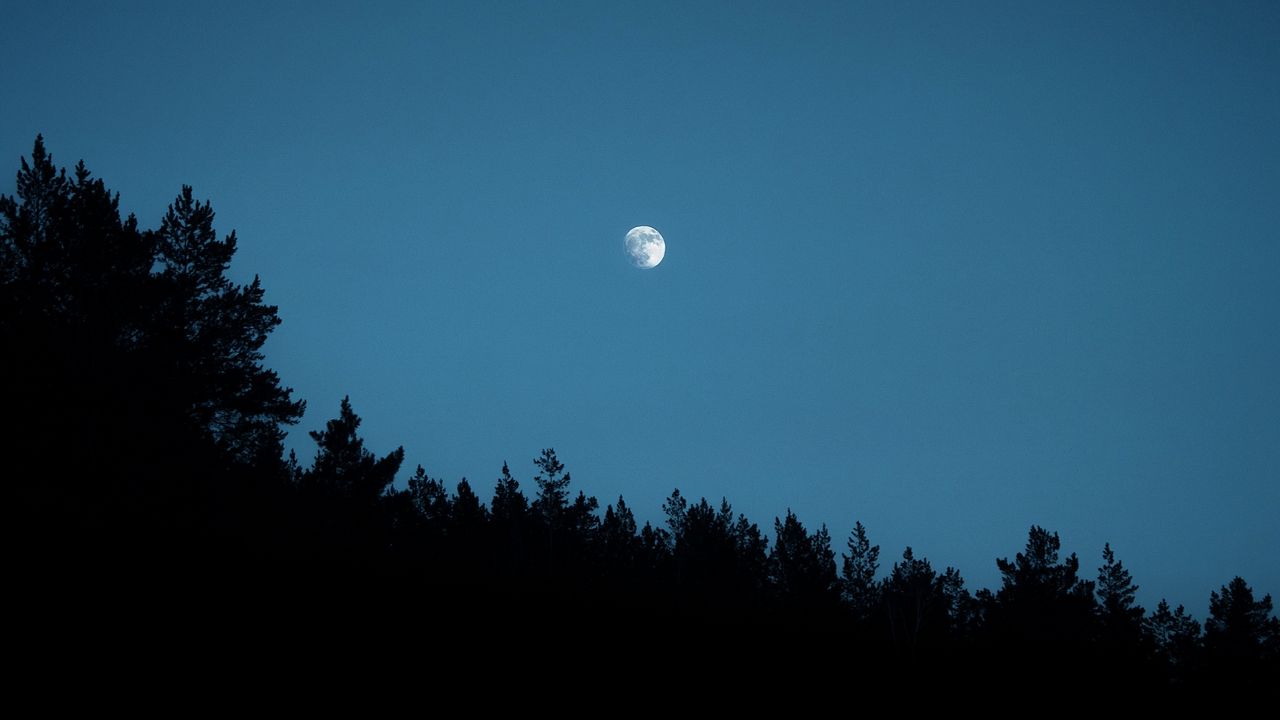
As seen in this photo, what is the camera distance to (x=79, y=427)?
1600 centimetres

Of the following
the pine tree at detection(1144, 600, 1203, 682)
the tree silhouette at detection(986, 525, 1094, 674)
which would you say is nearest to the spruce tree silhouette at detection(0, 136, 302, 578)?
the tree silhouette at detection(986, 525, 1094, 674)

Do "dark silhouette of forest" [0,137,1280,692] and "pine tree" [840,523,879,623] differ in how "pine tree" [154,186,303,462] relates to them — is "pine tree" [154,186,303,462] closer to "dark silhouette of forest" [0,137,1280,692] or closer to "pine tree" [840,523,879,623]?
"dark silhouette of forest" [0,137,1280,692]

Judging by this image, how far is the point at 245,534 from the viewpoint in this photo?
16656 mm

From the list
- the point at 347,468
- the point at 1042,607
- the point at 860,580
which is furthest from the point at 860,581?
the point at 347,468

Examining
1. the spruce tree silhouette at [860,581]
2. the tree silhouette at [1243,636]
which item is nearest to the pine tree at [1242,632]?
the tree silhouette at [1243,636]

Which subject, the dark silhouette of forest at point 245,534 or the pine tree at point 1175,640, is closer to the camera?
the dark silhouette of forest at point 245,534

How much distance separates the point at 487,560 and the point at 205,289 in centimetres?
2344

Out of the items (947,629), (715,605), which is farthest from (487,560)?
(947,629)

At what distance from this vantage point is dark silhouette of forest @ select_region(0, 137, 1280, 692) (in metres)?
12.5

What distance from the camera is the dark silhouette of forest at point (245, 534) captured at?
12.5 metres

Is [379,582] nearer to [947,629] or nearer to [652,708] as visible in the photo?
[652,708]

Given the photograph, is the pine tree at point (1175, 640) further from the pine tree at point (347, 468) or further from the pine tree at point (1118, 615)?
the pine tree at point (347, 468)

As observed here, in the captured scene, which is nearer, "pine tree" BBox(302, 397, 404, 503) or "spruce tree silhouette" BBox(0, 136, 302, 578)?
"spruce tree silhouette" BBox(0, 136, 302, 578)

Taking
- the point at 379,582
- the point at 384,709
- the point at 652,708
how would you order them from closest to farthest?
1. the point at 384,709
2. the point at 652,708
3. the point at 379,582
